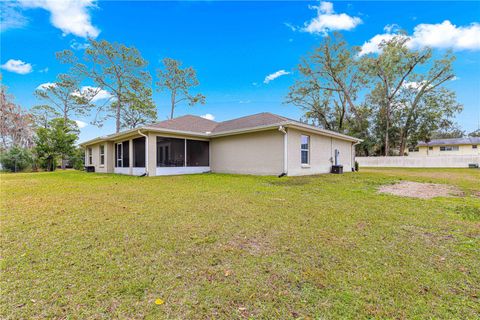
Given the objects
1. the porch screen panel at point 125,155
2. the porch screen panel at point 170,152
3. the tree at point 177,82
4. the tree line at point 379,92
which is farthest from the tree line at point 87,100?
the tree line at point 379,92

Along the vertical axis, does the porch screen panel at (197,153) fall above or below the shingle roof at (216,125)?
below

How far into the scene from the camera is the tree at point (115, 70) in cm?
1959

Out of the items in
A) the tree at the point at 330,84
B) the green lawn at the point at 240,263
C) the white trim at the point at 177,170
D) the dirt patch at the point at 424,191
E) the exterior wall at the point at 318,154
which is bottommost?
the green lawn at the point at 240,263

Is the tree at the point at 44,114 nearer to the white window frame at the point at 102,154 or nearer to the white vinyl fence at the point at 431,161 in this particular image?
the white window frame at the point at 102,154

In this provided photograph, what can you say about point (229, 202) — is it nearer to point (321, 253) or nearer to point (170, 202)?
point (170, 202)

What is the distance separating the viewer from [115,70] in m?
20.5

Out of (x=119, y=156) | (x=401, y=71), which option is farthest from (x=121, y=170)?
(x=401, y=71)

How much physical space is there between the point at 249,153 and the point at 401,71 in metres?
23.0

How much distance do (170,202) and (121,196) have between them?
1691mm

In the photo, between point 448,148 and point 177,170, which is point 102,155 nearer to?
point 177,170

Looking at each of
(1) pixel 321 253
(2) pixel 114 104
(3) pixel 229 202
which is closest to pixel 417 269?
(1) pixel 321 253

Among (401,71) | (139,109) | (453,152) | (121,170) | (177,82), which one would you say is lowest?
(121,170)

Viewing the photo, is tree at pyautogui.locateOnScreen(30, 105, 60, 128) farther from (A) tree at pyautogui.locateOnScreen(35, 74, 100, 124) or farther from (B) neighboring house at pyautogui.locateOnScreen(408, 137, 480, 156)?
(B) neighboring house at pyautogui.locateOnScreen(408, 137, 480, 156)

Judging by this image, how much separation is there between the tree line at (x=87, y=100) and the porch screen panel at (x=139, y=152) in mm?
10799
